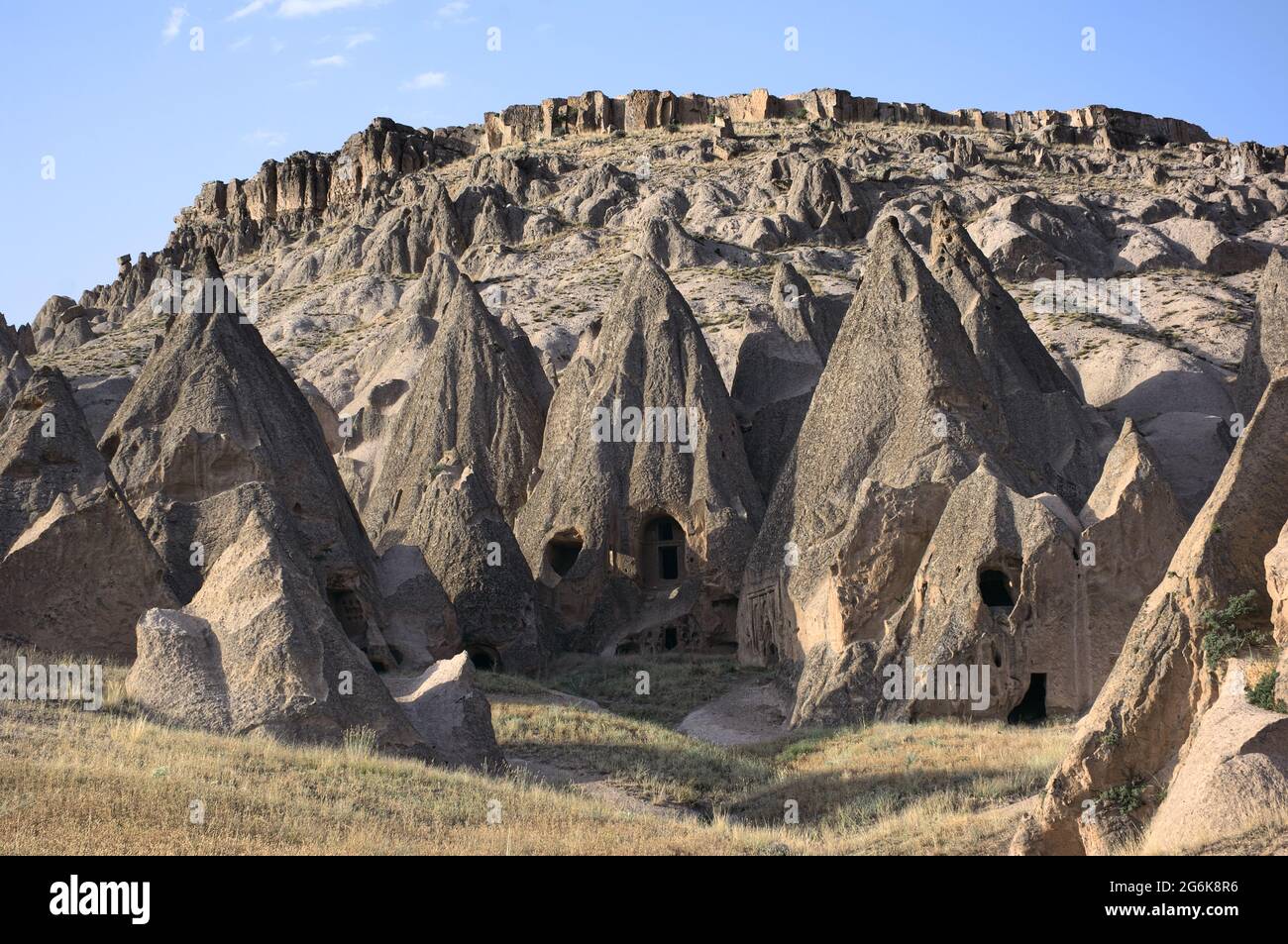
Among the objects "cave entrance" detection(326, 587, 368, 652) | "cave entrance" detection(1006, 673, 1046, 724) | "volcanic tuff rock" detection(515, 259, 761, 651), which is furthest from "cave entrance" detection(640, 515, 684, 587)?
"cave entrance" detection(1006, 673, 1046, 724)

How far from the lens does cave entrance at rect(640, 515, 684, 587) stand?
1409 inches

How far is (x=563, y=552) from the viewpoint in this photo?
36.2 meters

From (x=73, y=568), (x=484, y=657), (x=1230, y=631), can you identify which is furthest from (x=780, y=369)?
(x=1230, y=631)

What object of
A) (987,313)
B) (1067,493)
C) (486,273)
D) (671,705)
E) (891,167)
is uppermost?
(891,167)

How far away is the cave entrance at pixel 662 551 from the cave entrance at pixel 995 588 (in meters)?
10.2

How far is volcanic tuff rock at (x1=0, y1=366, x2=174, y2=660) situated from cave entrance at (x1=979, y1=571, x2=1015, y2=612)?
42.2 feet

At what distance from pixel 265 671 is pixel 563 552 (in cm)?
1800

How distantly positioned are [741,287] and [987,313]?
2303 centimetres

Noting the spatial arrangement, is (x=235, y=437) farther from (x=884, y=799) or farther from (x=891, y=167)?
(x=891, y=167)

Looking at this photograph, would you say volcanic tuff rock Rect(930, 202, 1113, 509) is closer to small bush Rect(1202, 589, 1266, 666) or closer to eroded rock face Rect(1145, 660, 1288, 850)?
small bush Rect(1202, 589, 1266, 666)

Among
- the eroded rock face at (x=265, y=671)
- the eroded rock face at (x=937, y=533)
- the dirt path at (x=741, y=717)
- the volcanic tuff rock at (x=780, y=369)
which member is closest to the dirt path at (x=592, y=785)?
the eroded rock face at (x=265, y=671)

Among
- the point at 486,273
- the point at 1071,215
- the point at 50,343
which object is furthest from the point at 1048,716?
the point at 50,343

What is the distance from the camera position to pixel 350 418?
153ft

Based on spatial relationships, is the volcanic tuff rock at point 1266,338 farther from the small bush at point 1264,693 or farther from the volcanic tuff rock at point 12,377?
the volcanic tuff rock at point 12,377
